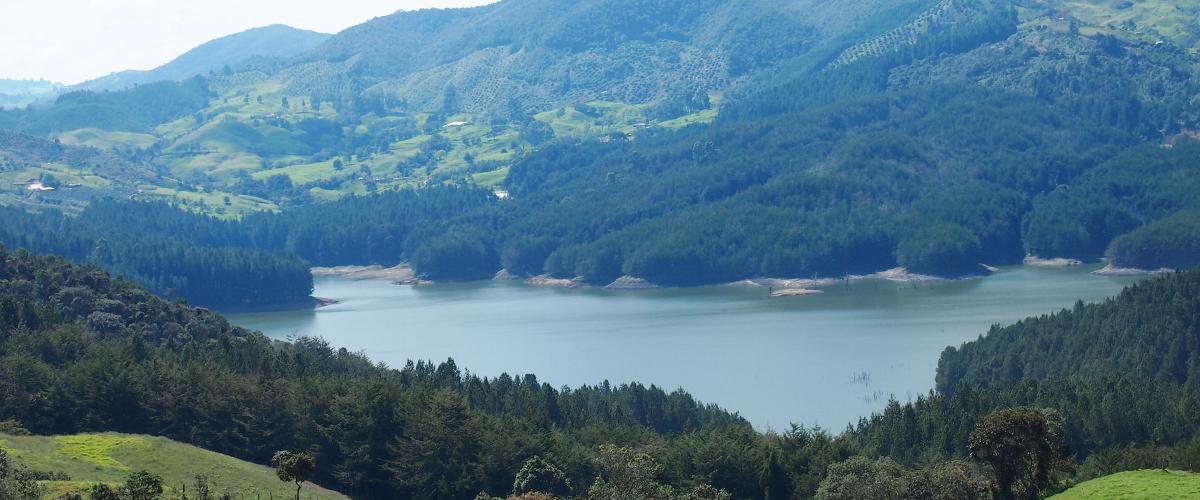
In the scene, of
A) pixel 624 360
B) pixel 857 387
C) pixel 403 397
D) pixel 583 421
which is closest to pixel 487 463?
pixel 403 397

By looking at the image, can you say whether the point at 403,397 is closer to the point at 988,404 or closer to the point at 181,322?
the point at 988,404

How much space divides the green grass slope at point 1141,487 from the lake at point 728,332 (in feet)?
135

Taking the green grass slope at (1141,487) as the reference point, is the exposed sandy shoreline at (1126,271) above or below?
above

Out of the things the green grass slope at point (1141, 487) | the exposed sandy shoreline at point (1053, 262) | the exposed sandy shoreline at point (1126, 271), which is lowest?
the green grass slope at point (1141, 487)

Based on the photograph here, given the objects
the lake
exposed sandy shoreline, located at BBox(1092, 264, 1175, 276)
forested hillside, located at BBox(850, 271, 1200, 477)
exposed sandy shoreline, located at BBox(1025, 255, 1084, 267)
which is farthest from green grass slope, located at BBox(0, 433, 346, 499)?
exposed sandy shoreline, located at BBox(1025, 255, 1084, 267)

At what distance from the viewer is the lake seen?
107 m

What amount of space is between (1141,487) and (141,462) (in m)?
38.3

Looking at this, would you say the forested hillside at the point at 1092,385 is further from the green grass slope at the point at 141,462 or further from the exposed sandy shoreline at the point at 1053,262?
the exposed sandy shoreline at the point at 1053,262

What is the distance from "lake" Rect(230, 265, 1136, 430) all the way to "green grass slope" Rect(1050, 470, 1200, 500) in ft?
135

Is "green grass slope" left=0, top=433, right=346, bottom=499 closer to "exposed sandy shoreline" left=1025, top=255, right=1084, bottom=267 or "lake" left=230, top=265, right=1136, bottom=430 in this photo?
"lake" left=230, top=265, right=1136, bottom=430

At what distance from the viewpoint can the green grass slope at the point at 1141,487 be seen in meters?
46.3

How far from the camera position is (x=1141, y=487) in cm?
4794

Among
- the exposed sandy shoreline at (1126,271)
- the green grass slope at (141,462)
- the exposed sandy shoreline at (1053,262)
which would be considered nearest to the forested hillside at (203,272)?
the exposed sandy shoreline at (1053,262)

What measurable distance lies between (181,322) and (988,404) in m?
56.6
